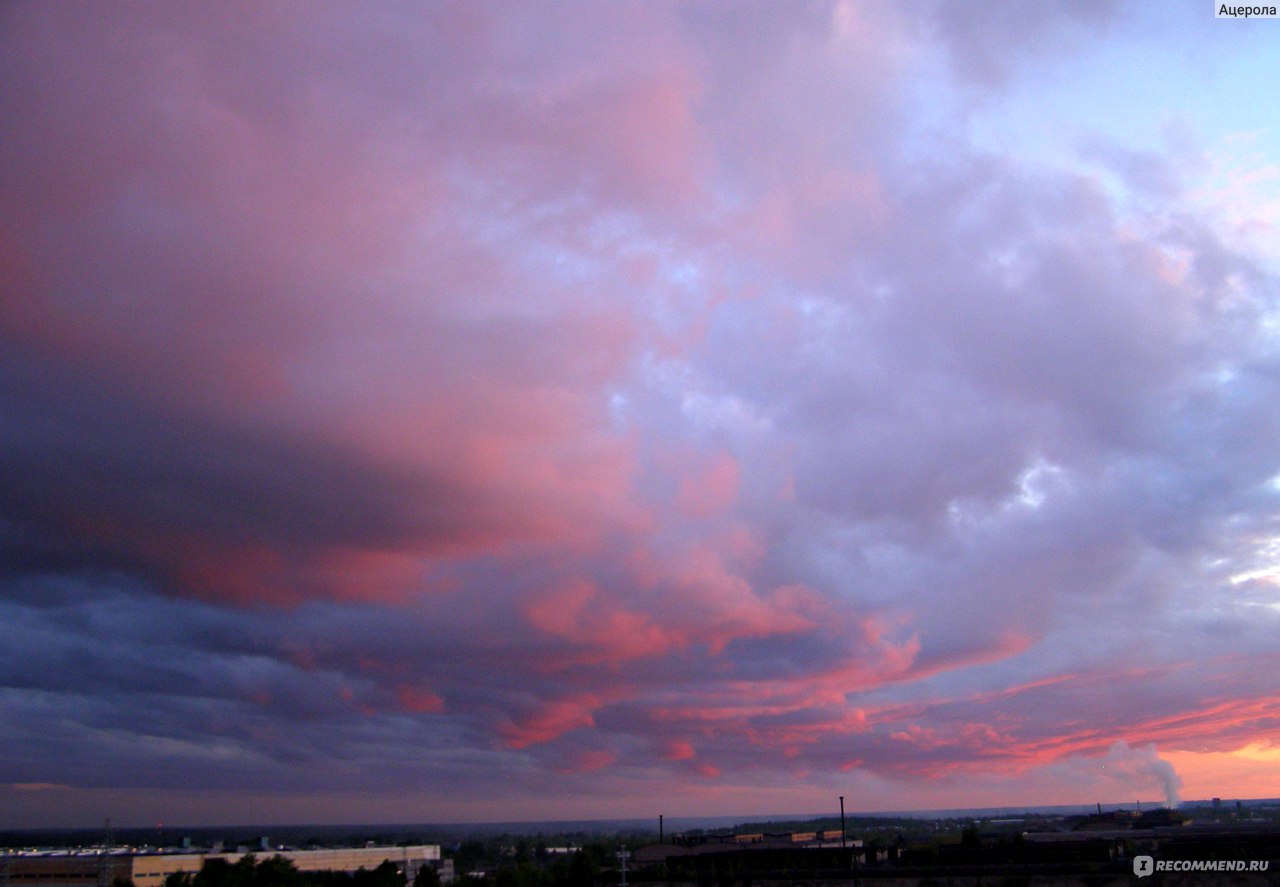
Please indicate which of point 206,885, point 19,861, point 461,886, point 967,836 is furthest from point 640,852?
point 19,861

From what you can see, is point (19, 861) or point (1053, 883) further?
point (19, 861)

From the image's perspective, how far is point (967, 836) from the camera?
14538cm

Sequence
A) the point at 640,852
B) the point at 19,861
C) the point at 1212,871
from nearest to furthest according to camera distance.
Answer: the point at 1212,871
the point at 640,852
the point at 19,861

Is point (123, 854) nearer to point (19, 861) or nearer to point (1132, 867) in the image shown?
point (19, 861)

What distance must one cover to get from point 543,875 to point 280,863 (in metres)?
41.2

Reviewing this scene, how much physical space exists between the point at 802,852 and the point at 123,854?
121 meters

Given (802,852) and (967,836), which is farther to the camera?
(967,836)

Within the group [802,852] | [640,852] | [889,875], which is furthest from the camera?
[640,852]

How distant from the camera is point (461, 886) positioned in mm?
132250

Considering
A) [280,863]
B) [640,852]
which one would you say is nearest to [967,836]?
[640,852]

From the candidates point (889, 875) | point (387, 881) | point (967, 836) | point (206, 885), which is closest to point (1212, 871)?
point (889, 875)

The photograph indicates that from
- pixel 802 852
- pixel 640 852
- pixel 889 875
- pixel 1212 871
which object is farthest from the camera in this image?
pixel 640 852

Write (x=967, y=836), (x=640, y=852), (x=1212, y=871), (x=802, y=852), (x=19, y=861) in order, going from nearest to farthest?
(x=1212, y=871) < (x=802, y=852) < (x=967, y=836) < (x=640, y=852) < (x=19, y=861)

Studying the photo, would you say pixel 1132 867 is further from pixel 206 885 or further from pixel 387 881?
pixel 206 885
